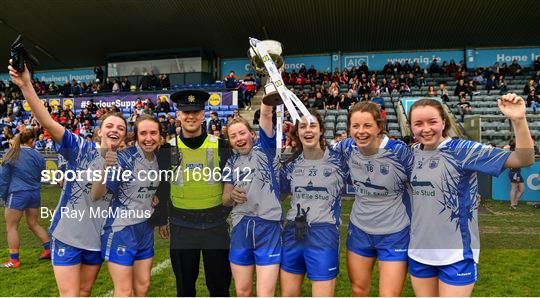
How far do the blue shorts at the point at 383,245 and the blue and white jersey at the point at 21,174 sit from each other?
4.35 m

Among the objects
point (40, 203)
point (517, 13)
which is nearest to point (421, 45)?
point (517, 13)

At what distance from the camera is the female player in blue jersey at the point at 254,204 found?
2.79 meters

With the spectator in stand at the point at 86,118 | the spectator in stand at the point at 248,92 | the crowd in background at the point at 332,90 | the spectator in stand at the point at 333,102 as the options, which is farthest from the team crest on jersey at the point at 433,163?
the spectator in stand at the point at 86,118

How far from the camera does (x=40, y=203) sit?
5168 millimetres

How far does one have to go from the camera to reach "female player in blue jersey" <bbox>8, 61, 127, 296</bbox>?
2768 mm

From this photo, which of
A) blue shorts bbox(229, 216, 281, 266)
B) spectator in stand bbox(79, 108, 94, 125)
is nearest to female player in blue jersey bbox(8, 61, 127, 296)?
blue shorts bbox(229, 216, 281, 266)

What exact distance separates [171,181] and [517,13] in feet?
70.4

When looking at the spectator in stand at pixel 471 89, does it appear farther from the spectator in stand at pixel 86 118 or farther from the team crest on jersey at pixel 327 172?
the spectator in stand at pixel 86 118

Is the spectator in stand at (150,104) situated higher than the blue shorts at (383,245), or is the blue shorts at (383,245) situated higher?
the spectator in stand at (150,104)

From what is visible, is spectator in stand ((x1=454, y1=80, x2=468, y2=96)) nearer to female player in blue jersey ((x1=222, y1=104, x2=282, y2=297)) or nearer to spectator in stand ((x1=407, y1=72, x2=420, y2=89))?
spectator in stand ((x1=407, y1=72, x2=420, y2=89))

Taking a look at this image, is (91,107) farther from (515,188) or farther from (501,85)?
(501,85)

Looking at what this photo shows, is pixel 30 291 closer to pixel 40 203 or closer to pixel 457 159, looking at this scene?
pixel 40 203

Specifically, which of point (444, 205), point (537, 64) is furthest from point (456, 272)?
point (537, 64)

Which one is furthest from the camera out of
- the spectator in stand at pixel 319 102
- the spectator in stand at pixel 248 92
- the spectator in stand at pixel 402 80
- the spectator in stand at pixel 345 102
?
the spectator in stand at pixel 402 80
